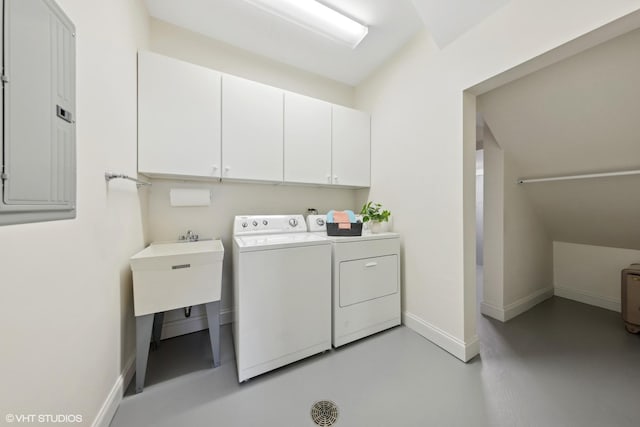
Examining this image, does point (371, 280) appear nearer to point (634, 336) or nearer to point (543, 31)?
point (543, 31)

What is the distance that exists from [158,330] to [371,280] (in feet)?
5.83

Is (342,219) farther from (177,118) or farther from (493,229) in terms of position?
(493,229)

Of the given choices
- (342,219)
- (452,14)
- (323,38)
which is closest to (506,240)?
(342,219)

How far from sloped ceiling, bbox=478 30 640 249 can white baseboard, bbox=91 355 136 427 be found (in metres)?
3.20

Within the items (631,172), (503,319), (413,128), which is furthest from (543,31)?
(503,319)

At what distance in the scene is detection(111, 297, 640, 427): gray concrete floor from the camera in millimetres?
1126

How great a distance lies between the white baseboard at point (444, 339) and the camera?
5.12ft

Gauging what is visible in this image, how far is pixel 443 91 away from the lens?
5.51 feet

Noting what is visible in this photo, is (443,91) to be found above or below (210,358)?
above

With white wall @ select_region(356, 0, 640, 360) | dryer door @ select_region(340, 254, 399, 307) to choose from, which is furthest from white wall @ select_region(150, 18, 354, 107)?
dryer door @ select_region(340, 254, 399, 307)

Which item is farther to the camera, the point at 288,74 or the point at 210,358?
the point at 288,74

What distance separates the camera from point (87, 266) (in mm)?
953

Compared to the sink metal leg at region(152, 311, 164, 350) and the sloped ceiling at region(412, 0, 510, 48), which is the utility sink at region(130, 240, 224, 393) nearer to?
the sink metal leg at region(152, 311, 164, 350)

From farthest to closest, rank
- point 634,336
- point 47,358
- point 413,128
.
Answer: point 413,128 → point 634,336 → point 47,358
